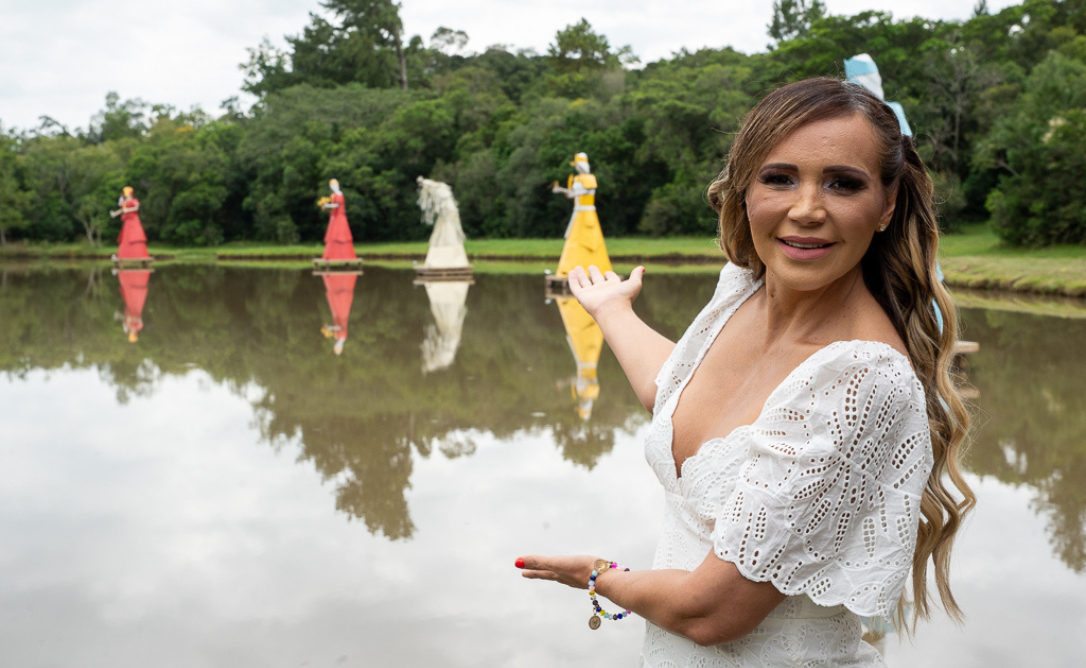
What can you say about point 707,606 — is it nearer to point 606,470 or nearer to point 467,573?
point 467,573

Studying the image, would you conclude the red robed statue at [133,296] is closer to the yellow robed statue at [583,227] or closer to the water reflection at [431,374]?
the water reflection at [431,374]

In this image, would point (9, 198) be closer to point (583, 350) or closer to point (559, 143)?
point (559, 143)

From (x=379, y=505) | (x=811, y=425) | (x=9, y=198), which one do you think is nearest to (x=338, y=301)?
(x=379, y=505)

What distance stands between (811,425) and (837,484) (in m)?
0.08

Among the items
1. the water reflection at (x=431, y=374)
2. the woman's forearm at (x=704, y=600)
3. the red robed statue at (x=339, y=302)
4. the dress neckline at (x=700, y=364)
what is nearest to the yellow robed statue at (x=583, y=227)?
the water reflection at (x=431, y=374)

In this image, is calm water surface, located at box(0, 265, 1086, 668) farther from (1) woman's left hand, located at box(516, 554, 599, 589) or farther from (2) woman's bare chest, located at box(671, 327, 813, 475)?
(2) woman's bare chest, located at box(671, 327, 813, 475)

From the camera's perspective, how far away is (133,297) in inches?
620

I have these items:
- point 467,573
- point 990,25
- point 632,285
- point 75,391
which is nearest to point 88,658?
point 467,573

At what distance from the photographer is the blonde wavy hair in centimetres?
109

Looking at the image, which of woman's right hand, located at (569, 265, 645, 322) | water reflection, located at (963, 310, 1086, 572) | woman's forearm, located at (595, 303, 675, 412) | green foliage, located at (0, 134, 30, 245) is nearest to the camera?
woman's forearm, located at (595, 303, 675, 412)

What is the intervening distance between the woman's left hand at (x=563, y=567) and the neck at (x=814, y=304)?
411 millimetres

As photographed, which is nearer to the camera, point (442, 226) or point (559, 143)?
point (442, 226)

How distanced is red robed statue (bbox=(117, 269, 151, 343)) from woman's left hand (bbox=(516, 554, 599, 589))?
33.1 feet

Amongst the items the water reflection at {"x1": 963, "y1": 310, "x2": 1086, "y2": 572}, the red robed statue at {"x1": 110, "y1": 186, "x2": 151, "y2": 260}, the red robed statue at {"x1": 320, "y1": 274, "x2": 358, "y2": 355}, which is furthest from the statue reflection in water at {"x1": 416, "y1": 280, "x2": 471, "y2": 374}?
the red robed statue at {"x1": 110, "y1": 186, "x2": 151, "y2": 260}
